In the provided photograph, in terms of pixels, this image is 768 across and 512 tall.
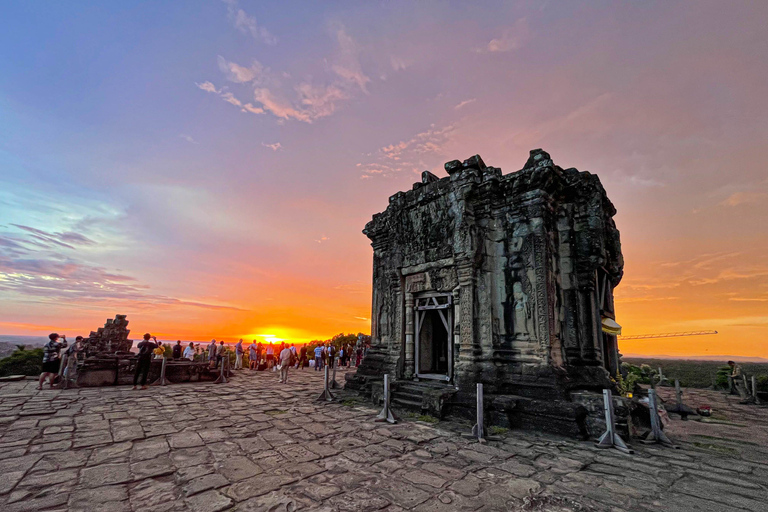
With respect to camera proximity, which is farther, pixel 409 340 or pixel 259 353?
pixel 259 353

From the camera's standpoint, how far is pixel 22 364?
1597 centimetres

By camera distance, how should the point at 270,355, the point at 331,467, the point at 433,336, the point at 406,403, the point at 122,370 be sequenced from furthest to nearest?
the point at 270,355, the point at 122,370, the point at 433,336, the point at 406,403, the point at 331,467

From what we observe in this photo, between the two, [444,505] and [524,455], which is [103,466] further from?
[524,455]

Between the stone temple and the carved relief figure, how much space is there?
0.02 m

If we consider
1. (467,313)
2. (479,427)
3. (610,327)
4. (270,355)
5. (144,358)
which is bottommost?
(270,355)

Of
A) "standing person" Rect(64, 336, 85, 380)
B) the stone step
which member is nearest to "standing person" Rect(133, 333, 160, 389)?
"standing person" Rect(64, 336, 85, 380)

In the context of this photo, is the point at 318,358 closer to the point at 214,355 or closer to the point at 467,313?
the point at 214,355

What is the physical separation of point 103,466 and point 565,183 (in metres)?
11.1

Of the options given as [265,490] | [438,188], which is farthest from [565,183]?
[265,490]

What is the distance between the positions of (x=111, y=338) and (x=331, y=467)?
20616 millimetres

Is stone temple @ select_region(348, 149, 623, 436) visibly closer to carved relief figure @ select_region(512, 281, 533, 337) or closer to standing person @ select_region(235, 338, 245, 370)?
carved relief figure @ select_region(512, 281, 533, 337)

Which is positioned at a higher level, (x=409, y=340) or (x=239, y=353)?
(x=409, y=340)

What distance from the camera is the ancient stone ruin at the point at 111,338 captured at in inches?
737

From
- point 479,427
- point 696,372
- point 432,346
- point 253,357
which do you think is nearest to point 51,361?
point 253,357
